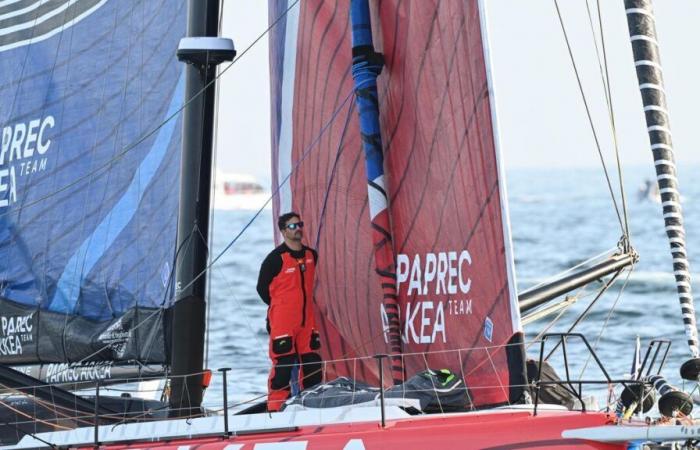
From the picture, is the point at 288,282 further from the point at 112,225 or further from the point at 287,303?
the point at 112,225

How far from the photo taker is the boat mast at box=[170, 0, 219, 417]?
945cm

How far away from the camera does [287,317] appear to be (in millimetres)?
9258

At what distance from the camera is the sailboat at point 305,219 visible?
834 centimetres

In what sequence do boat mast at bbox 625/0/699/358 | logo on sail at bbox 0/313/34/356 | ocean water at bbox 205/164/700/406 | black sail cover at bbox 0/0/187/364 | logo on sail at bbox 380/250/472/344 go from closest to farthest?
boat mast at bbox 625/0/699/358 → logo on sail at bbox 380/250/472/344 → black sail cover at bbox 0/0/187/364 → logo on sail at bbox 0/313/34/356 → ocean water at bbox 205/164/700/406

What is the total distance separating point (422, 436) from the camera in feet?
25.4

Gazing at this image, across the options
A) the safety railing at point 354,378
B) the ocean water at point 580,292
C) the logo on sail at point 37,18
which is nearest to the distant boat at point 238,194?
the ocean water at point 580,292

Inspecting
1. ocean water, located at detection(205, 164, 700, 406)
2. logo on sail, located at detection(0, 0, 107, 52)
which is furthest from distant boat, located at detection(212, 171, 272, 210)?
logo on sail, located at detection(0, 0, 107, 52)

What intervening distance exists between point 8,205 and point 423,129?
3938 mm

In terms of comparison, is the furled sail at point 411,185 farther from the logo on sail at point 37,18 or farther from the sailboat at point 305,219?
the logo on sail at point 37,18

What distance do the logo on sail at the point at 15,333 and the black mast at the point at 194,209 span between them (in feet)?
6.75

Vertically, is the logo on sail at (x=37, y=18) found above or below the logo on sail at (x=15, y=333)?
above

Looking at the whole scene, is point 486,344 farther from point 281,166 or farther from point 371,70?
point 281,166

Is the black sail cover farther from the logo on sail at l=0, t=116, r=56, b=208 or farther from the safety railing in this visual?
the safety railing

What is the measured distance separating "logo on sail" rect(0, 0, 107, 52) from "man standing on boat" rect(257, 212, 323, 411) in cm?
304
